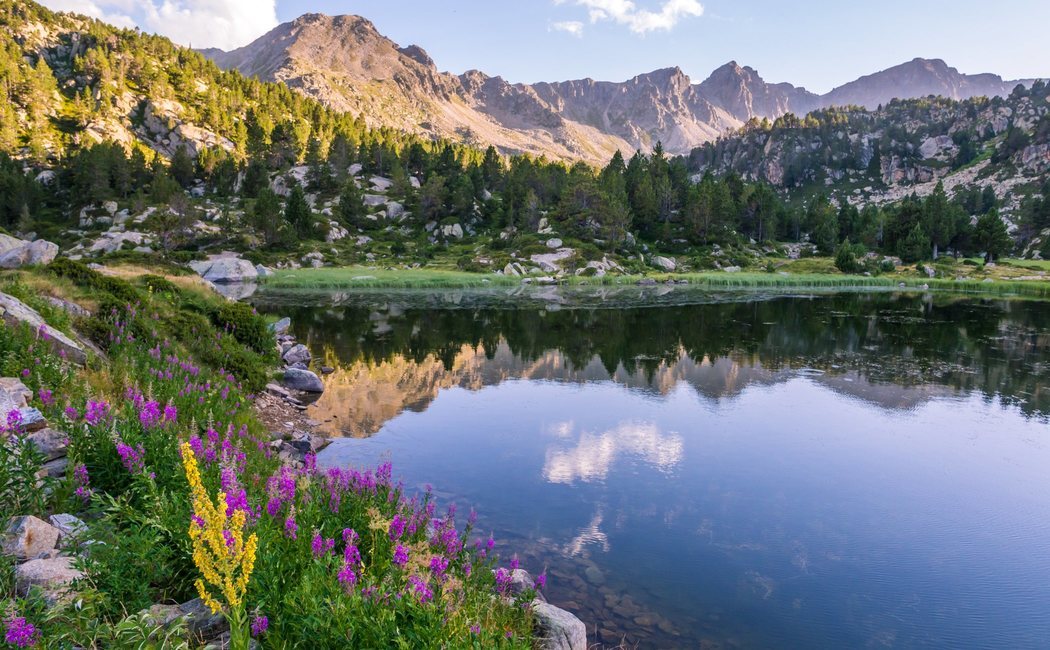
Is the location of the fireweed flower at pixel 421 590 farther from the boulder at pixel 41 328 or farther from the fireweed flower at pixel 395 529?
the boulder at pixel 41 328

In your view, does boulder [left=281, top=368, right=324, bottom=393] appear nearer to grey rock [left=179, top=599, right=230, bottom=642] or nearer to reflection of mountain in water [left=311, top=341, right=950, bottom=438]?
reflection of mountain in water [left=311, top=341, right=950, bottom=438]

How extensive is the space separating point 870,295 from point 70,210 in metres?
152

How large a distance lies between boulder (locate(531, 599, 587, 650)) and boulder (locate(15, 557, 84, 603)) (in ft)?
16.4

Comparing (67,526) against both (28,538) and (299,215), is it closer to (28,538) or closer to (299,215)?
(28,538)

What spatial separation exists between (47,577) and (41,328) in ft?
32.3

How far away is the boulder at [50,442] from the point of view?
820cm

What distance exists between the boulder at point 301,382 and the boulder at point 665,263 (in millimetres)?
87611

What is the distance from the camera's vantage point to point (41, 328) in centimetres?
1249

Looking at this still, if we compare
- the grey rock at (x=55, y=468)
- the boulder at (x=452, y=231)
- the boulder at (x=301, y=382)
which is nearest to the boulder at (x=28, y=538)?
the grey rock at (x=55, y=468)

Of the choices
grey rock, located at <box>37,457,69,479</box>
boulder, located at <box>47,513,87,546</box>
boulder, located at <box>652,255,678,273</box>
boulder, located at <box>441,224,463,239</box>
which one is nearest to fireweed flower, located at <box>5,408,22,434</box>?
grey rock, located at <box>37,457,69,479</box>

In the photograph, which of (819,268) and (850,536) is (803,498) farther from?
(819,268)

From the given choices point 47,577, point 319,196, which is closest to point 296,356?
point 47,577

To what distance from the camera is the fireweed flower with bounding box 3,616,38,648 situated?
418cm

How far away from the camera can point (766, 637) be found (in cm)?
832
